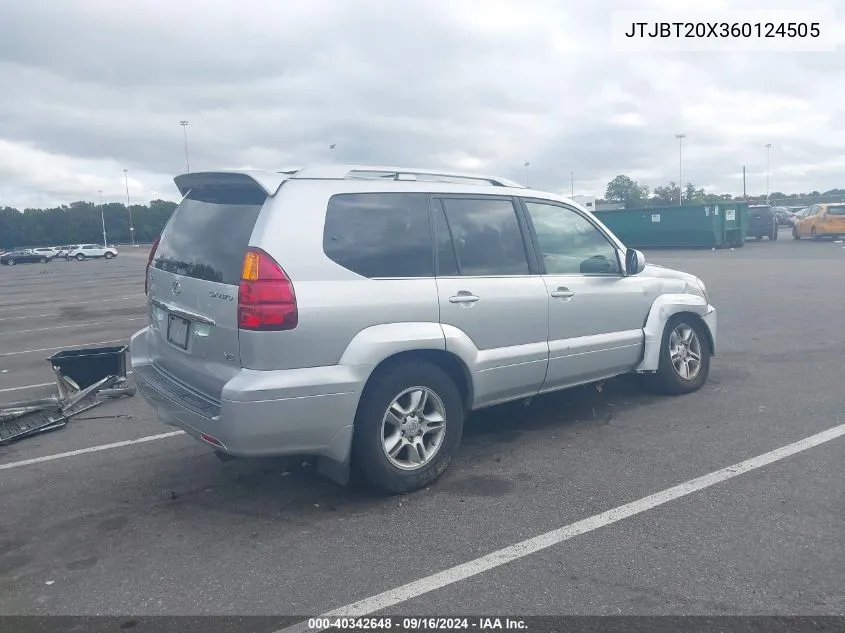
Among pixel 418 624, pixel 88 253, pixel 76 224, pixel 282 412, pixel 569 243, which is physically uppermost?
pixel 76 224

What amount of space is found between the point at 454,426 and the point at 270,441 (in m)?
1.26

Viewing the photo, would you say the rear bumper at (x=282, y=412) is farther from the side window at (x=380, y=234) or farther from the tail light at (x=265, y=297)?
the side window at (x=380, y=234)

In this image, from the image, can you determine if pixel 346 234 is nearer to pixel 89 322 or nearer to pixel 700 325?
pixel 700 325

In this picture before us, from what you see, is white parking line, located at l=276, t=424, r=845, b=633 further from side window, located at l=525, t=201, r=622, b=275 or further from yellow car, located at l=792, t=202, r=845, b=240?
yellow car, located at l=792, t=202, r=845, b=240

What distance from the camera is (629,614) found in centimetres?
309

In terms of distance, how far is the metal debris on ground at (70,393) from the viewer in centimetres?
622

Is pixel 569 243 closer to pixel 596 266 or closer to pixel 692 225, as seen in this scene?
pixel 596 266

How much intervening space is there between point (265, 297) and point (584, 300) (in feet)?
8.58

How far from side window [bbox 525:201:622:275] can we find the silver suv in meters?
0.02

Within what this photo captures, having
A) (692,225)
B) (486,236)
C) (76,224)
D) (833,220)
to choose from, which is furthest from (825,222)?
(76,224)

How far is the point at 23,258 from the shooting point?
2438 inches

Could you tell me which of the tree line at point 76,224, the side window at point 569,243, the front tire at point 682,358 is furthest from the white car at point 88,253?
the side window at point 569,243

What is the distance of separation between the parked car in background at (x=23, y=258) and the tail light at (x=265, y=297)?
6585 centimetres

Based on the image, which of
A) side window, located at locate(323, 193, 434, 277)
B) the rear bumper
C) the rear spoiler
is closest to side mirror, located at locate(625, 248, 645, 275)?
side window, located at locate(323, 193, 434, 277)
